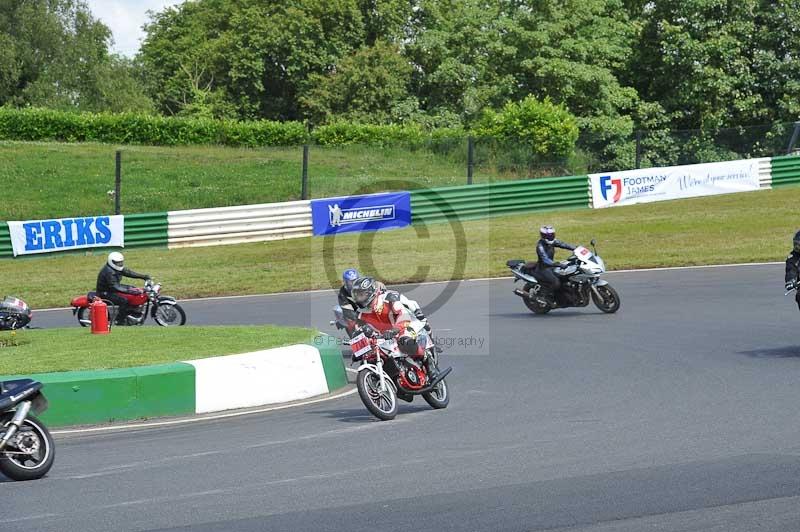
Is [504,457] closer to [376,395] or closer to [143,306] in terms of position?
[376,395]

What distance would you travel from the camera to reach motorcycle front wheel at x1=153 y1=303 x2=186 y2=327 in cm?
1959

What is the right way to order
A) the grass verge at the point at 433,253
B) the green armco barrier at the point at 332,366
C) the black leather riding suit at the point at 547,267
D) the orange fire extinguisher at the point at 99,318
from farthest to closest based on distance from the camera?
the grass verge at the point at 433,253
the black leather riding suit at the point at 547,267
the orange fire extinguisher at the point at 99,318
the green armco barrier at the point at 332,366

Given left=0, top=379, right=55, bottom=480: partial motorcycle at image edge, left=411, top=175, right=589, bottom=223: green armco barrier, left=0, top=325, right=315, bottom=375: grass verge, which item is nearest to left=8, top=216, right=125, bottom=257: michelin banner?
left=411, top=175, right=589, bottom=223: green armco barrier

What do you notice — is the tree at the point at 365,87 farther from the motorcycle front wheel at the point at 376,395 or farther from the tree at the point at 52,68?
the motorcycle front wheel at the point at 376,395

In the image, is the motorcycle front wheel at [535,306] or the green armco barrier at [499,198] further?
the green armco barrier at [499,198]

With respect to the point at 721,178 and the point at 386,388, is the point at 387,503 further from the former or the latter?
the point at 721,178

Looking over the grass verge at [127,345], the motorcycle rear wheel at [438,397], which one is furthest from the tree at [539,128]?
the motorcycle rear wheel at [438,397]

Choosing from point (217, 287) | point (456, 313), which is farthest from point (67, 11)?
point (456, 313)

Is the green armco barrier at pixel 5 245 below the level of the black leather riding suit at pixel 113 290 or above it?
above

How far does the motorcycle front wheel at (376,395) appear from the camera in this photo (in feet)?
35.2

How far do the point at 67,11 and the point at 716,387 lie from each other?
5640 cm

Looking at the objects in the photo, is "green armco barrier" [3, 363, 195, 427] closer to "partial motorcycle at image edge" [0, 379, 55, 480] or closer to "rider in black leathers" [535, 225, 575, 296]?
"partial motorcycle at image edge" [0, 379, 55, 480]

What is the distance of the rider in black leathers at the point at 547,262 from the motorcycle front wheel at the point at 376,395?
8181 mm

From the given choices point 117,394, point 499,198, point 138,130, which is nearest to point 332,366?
point 117,394
